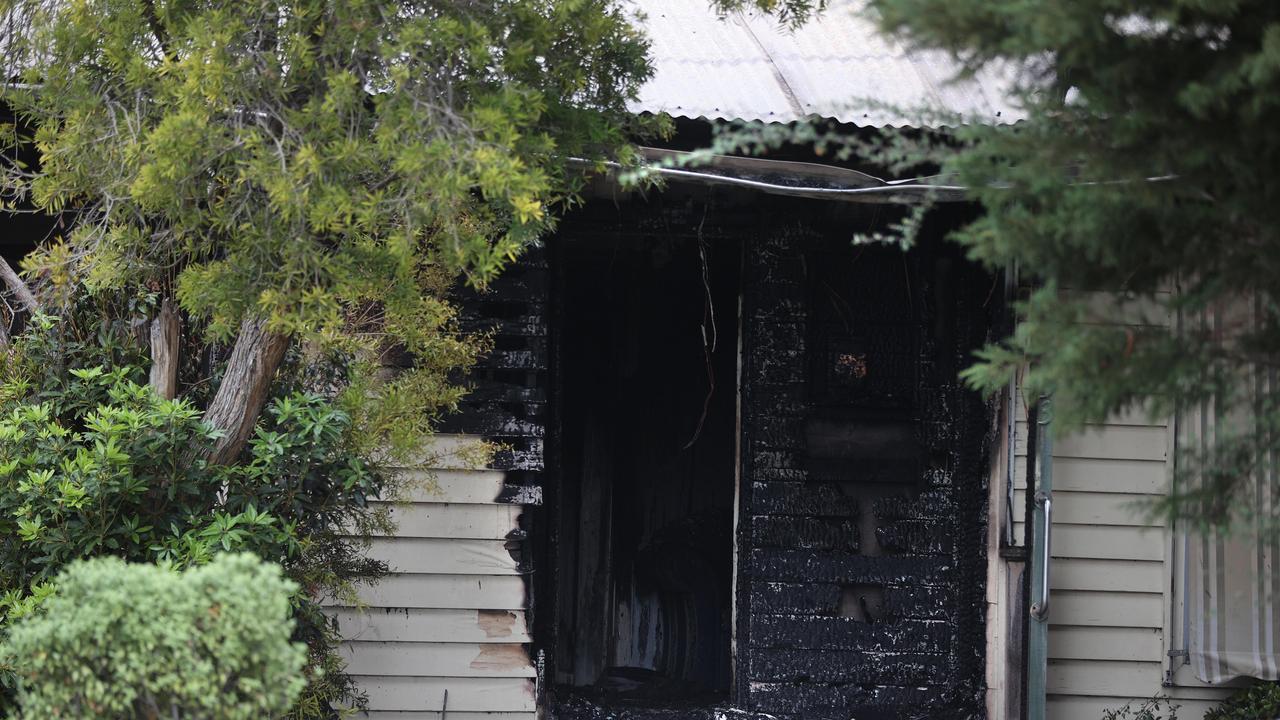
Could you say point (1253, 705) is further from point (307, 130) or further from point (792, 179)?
point (307, 130)

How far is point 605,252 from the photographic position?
682cm

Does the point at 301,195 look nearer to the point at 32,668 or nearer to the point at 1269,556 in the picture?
the point at 32,668

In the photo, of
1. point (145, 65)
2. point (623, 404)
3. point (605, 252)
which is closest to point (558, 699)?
point (623, 404)

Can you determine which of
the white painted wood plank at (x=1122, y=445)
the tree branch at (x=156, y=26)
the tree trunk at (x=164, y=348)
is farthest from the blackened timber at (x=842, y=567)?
the tree branch at (x=156, y=26)

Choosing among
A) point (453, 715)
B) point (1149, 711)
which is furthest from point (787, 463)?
point (1149, 711)

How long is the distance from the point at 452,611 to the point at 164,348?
6.12 ft

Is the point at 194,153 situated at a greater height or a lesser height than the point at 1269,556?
greater

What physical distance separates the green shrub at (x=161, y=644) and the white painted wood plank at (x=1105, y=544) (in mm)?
3810

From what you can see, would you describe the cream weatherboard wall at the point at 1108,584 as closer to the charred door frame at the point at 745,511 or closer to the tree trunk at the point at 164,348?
the charred door frame at the point at 745,511

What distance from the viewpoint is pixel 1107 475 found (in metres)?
5.45

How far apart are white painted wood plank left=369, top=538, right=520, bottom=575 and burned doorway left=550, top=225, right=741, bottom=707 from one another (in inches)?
70.4

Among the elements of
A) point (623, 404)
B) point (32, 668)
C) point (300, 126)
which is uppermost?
point (300, 126)

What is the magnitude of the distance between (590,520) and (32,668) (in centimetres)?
437

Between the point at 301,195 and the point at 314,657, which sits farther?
the point at 314,657
